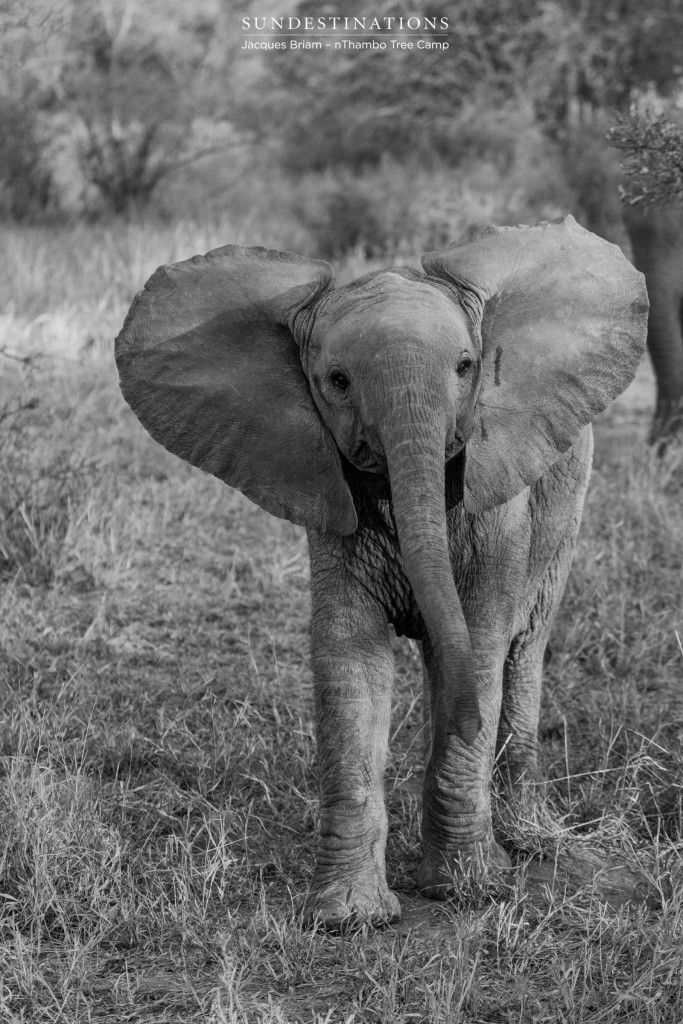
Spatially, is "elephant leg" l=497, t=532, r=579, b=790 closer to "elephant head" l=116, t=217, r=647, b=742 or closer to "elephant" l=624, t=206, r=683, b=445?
"elephant head" l=116, t=217, r=647, b=742

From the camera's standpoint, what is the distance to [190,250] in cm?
1087

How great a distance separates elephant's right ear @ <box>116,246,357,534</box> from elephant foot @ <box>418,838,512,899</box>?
3.01 feet

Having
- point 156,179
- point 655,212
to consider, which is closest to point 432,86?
point 156,179

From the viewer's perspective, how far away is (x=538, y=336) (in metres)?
3.57

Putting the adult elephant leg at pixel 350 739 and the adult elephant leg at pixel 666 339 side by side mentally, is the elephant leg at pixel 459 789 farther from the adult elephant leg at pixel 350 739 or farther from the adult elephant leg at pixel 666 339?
the adult elephant leg at pixel 666 339

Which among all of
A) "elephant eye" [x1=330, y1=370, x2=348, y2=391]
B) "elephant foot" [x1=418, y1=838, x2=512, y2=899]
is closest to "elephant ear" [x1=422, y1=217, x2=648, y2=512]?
"elephant eye" [x1=330, y1=370, x2=348, y2=391]

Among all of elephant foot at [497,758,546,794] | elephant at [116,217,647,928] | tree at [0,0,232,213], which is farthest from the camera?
tree at [0,0,232,213]

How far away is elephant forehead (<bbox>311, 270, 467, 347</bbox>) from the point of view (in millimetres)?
3121

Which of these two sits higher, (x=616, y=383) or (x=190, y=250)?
(x=616, y=383)

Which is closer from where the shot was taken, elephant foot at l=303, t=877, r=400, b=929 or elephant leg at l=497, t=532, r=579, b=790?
elephant foot at l=303, t=877, r=400, b=929

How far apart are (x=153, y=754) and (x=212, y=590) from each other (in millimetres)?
1266

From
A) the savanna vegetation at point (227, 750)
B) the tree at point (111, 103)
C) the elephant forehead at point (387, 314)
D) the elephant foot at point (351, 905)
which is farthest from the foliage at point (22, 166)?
the elephant foot at point (351, 905)

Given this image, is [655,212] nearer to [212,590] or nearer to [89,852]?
[212,590]

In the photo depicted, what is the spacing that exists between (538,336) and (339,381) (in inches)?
23.9
